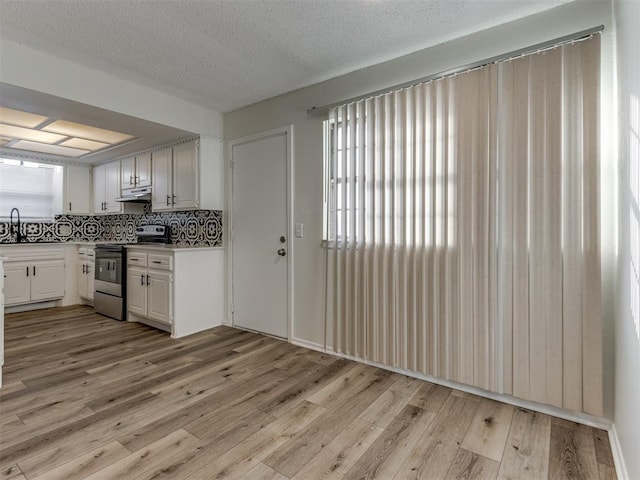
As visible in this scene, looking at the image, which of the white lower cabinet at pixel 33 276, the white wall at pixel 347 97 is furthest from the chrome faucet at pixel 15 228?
the white wall at pixel 347 97

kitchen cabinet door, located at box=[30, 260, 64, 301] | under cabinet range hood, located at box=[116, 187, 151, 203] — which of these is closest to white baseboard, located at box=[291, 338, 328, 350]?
under cabinet range hood, located at box=[116, 187, 151, 203]

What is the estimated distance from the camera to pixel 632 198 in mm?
1418

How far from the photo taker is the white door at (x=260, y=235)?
346 cm

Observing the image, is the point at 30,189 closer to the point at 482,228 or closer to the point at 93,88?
the point at 93,88

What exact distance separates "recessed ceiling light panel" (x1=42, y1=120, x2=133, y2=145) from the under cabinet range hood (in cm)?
66

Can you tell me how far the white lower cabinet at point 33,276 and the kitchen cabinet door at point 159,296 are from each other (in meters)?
2.19

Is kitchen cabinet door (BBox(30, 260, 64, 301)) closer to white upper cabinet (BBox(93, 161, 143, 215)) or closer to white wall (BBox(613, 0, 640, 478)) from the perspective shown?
white upper cabinet (BBox(93, 161, 143, 215))

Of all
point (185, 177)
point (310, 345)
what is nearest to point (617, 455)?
point (310, 345)

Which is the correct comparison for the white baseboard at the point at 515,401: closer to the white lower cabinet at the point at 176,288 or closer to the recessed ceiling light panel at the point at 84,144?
the white lower cabinet at the point at 176,288

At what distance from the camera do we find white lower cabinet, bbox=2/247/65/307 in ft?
14.7

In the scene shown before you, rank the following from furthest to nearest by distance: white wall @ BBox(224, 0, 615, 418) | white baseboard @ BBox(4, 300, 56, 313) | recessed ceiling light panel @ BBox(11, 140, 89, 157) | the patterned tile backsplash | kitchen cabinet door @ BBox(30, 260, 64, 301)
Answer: kitchen cabinet door @ BBox(30, 260, 64, 301) < white baseboard @ BBox(4, 300, 56, 313) < recessed ceiling light panel @ BBox(11, 140, 89, 157) < the patterned tile backsplash < white wall @ BBox(224, 0, 615, 418)

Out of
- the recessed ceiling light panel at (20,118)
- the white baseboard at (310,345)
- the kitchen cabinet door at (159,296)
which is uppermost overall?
the recessed ceiling light panel at (20,118)

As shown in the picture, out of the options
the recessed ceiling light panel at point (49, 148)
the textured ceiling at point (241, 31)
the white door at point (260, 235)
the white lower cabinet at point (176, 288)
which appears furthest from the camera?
the recessed ceiling light panel at point (49, 148)

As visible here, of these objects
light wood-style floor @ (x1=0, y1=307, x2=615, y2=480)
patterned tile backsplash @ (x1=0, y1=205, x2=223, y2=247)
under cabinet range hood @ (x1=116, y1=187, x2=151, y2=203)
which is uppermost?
under cabinet range hood @ (x1=116, y1=187, x2=151, y2=203)
